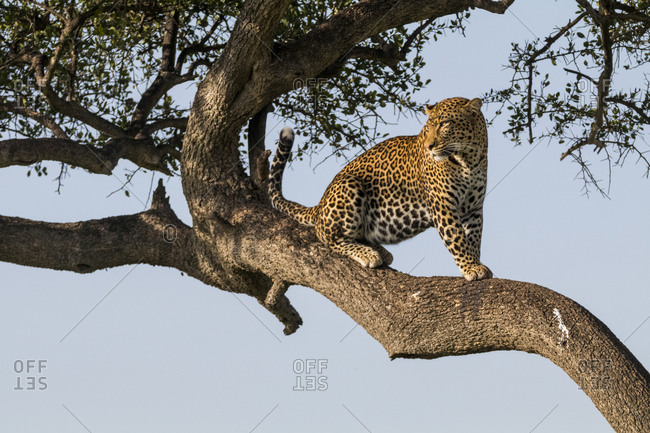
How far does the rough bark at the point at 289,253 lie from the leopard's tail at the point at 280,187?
12 centimetres

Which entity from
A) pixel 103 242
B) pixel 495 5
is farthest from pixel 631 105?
pixel 103 242

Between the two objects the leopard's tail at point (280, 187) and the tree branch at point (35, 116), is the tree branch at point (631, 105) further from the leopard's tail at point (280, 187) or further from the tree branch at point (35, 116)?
the tree branch at point (35, 116)

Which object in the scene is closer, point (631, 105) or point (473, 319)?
point (473, 319)

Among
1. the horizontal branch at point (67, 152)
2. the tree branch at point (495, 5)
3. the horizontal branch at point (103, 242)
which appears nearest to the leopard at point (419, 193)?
the tree branch at point (495, 5)

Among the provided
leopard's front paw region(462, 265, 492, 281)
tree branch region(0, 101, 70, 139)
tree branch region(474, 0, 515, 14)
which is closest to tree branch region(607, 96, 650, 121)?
tree branch region(474, 0, 515, 14)

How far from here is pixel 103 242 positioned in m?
9.25

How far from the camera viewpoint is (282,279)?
8.24 metres

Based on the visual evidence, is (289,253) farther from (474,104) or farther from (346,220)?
(474,104)

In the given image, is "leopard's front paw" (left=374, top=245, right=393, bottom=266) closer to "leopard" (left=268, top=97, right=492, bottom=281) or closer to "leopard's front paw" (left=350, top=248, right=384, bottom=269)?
"leopard" (left=268, top=97, right=492, bottom=281)

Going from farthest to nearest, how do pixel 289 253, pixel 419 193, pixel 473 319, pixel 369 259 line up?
pixel 289 253 → pixel 419 193 → pixel 369 259 → pixel 473 319

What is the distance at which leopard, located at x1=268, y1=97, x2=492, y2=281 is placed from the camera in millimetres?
7312

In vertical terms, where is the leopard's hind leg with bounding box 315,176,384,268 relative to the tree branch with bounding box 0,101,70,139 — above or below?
below

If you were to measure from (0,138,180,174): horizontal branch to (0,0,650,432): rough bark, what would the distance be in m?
0.30

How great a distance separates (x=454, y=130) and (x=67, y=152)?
4209mm
